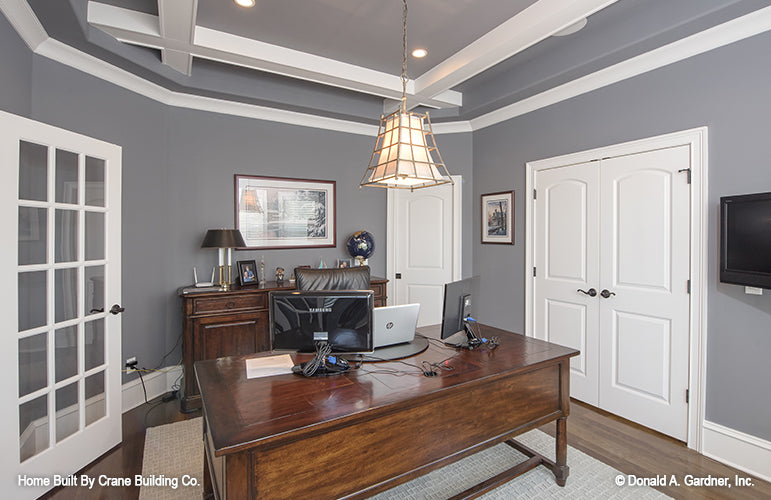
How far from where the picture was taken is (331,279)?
2967 millimetres

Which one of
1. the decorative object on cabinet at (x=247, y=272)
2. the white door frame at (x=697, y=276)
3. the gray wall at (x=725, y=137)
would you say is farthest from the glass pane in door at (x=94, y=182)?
the white door frame at (x=697, y=276)

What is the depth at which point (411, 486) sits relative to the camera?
218 cm

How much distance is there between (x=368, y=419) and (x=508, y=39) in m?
2.65

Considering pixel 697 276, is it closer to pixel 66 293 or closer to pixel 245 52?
pixel 245 52

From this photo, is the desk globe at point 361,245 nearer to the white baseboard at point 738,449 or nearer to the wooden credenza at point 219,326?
the wooden credenza at point 219,326

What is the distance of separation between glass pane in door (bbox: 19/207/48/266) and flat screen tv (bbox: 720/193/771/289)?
13.3 feet

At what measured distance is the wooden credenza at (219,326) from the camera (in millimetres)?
3088

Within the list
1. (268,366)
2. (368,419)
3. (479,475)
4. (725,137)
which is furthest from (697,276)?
(268,366)

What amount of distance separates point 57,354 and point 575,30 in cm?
405

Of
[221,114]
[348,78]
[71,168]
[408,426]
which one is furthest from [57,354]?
[348,78]

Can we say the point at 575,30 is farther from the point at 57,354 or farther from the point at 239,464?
the point at 57,354

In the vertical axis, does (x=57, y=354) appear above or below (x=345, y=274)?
below

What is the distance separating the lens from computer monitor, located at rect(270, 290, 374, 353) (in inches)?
72.3

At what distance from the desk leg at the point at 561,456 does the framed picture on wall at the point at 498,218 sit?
2099mm
